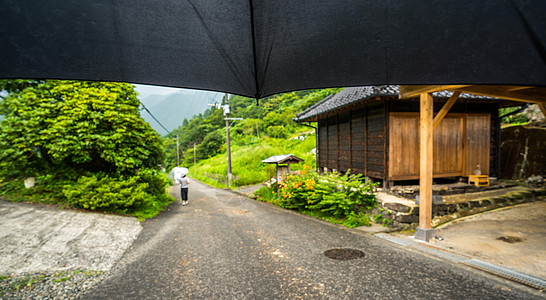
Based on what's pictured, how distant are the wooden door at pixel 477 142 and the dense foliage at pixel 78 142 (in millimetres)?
11256

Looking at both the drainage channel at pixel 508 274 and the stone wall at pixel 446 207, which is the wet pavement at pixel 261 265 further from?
the stone wall at pixel 446 207

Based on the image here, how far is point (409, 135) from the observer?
27.0ft

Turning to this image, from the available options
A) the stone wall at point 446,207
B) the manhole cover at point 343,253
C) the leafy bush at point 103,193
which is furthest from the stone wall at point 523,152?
the leafy bush at point 103,193

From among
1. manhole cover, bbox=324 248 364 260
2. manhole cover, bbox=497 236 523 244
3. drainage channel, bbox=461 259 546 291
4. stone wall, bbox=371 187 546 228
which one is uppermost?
stone wall, bbox=371 187 546 228

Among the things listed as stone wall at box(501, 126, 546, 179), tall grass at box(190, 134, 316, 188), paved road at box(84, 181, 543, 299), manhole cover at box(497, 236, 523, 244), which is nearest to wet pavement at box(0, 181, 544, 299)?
paved road at box(84, 181, 543, 299)

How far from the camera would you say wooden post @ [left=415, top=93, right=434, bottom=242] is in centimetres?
548

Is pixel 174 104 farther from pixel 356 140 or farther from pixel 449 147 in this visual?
pixel 449 147

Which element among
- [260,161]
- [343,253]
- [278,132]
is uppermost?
[278,132]

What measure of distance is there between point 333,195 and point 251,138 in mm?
27016

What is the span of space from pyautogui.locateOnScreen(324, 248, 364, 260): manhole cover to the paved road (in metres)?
0.14

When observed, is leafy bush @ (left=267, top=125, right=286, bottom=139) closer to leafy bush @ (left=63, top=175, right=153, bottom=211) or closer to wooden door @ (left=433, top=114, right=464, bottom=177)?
wooden door @ (left=433, top=114, right=464, bottom=177)

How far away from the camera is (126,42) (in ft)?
2.71

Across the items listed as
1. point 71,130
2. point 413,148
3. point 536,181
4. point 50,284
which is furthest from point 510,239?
point 71,130

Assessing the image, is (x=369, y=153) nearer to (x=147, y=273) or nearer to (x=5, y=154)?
(x=147, y=273)
